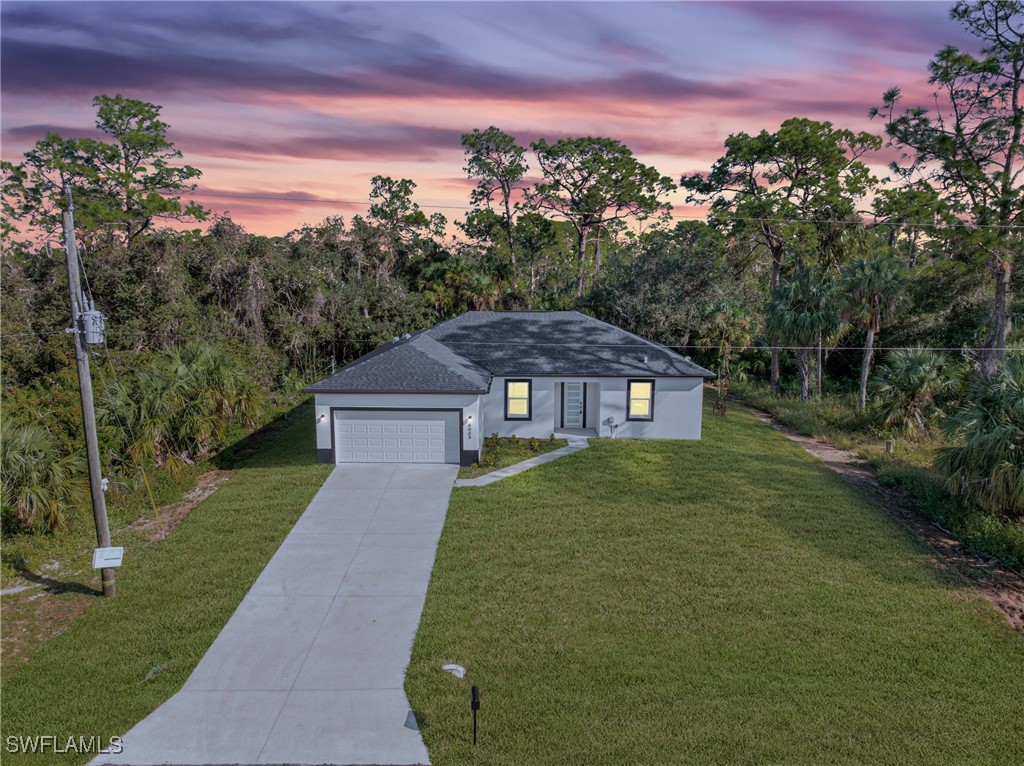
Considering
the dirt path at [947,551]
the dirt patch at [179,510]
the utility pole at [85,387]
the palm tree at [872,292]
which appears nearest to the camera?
the utility pole at [85,387]

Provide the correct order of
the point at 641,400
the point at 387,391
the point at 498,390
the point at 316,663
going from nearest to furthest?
the point at 316,663 → the point at 387,391 → the point at 498,390 → the point at 641,400

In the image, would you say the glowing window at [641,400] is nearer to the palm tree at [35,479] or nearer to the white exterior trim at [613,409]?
the white exterior trim at [613,409]

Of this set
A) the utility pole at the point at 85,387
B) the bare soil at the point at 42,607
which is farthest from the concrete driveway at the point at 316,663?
the bare soil at the point at 42,607

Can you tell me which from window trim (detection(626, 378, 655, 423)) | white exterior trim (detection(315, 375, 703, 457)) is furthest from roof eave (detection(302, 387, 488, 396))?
window trim (detection(626, 378, 655, 423))

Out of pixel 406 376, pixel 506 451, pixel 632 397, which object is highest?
pixel 406 376

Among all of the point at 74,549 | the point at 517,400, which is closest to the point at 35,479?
the point at 74,549

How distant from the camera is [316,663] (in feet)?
32.4

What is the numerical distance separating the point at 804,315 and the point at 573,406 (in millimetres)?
13065

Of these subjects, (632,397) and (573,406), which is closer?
(632,397)

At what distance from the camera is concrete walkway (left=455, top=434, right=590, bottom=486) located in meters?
18.0

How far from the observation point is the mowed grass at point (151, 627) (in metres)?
8.72

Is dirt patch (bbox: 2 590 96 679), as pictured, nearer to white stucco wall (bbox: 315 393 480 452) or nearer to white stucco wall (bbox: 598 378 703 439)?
white stucco wall (bbox: 315 393 480 452)

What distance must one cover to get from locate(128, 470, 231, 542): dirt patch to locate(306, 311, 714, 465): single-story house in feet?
10.1

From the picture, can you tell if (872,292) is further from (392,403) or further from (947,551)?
(392,403)
